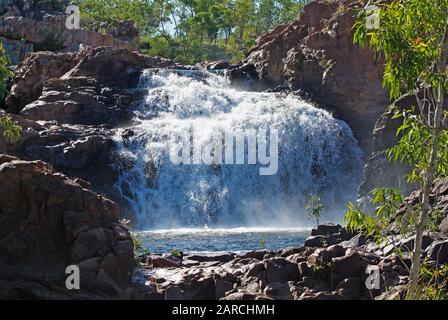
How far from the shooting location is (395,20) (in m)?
10.8

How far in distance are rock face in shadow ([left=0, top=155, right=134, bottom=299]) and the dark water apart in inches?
320

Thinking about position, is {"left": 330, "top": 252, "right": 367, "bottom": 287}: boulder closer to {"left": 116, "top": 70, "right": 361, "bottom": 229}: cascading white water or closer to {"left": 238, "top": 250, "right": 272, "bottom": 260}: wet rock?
{"left": 238, "top": 250, "right": 272, "bottom": 260}: wet rock

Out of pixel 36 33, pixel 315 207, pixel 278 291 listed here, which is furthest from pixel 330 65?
pixel 278 291

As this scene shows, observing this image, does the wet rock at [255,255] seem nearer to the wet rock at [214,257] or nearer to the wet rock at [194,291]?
the wet rock at [214,257]

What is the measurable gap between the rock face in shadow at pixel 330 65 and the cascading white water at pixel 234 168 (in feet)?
3.80

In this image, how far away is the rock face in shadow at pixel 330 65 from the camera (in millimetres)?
36188

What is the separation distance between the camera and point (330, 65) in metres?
37.6

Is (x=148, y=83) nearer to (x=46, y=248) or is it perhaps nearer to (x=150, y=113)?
(x=150, y=113)

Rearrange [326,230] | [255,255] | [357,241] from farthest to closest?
[326,230], [357,241], [255,255]

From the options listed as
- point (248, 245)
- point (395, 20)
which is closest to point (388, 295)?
point (395, 20)

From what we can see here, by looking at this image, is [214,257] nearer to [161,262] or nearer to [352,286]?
[161,262]

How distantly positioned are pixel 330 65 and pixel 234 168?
789 cm

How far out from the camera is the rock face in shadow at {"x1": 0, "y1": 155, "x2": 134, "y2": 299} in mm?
13602

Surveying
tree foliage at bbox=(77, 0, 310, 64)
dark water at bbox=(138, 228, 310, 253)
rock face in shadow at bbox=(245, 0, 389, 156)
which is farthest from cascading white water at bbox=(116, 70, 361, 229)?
tree foliage at bbox=(77, 0, 310, 64)
